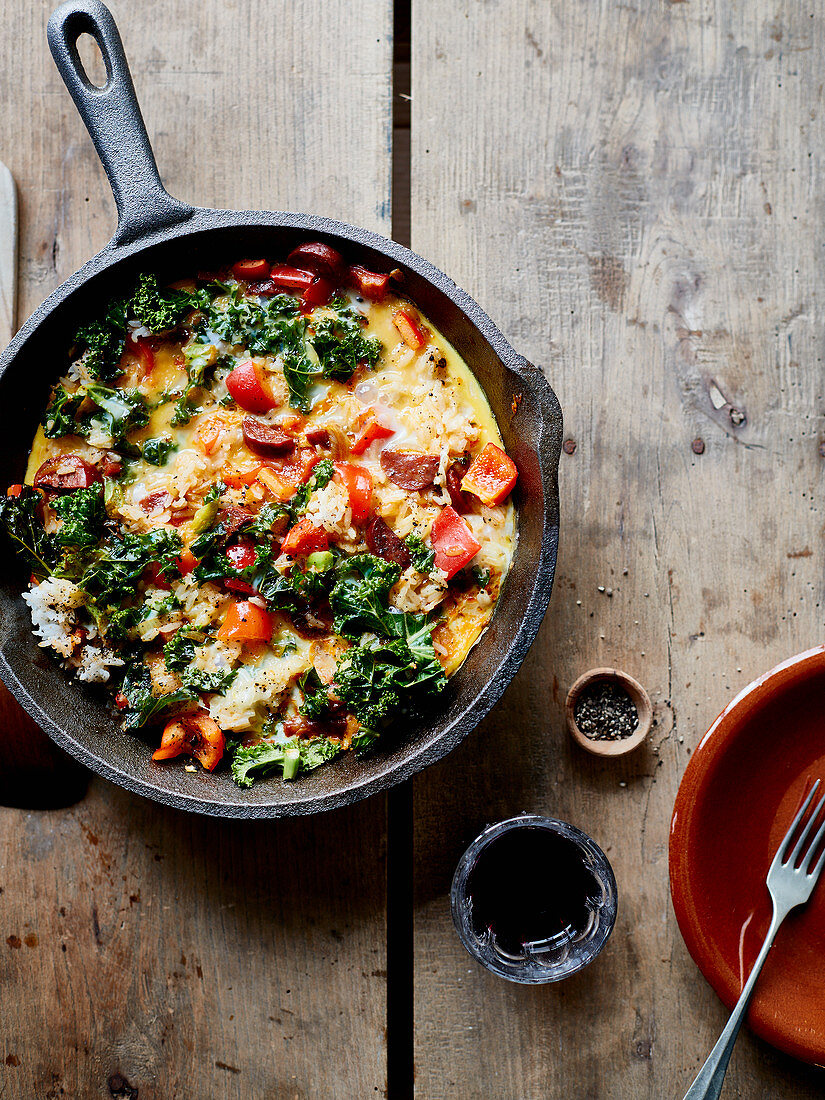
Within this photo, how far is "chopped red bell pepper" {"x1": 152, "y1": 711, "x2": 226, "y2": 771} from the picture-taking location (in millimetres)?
2834

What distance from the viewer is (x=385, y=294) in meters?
3.00

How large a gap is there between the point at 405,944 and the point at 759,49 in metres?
3.83

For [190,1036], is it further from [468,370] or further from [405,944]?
[468,370]

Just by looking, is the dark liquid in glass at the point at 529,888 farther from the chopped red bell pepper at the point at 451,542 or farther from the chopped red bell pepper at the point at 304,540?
the chopped red bell pepper at the point at 304,540

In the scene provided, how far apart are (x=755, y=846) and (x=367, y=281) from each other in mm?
2421

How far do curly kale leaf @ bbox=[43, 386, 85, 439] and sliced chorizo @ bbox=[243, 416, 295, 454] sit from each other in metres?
0.58

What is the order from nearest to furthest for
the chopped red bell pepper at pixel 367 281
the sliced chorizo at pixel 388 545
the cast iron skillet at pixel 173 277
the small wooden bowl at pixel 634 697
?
the cast iron skillet at pixel 173 277, the sliced chorizo at pixel 388 545, the chopped red bell pepper at pixel 367 281, the small wooden bowl at pixel 634 697

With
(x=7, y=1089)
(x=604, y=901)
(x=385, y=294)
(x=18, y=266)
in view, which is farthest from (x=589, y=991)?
(x=18, y=266)

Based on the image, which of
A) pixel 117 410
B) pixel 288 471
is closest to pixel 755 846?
pixel 288 471

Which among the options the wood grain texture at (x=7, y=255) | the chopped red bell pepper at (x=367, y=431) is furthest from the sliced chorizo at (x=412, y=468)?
the wood grain texture at (x=7, y=255)

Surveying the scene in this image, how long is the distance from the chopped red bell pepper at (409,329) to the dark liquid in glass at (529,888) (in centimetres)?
174

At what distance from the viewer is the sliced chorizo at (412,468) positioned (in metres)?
2.84

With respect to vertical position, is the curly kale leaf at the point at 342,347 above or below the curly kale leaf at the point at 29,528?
above

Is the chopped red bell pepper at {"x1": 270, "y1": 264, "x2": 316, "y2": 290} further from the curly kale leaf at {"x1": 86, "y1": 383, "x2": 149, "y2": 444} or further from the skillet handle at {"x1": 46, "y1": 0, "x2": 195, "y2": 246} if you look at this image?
the curly kale leaf at {"x1": 86, "y1": 383, "x2": 149, "y2": 444}
